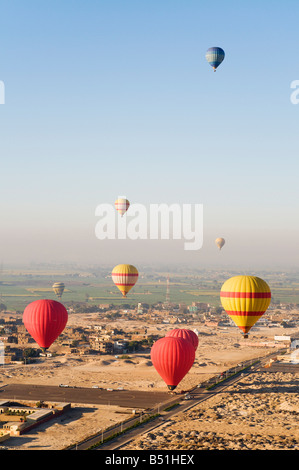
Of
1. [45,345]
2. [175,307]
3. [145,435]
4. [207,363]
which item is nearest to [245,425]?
[145,435]

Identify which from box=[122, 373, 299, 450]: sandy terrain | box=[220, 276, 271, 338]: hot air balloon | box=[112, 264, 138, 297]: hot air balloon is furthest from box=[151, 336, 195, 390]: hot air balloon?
box=[112, 264, 138, 297]: hot air balloon

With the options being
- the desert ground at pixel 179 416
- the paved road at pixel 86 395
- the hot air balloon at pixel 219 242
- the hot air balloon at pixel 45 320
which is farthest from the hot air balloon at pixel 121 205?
the hot air balloon at pixel 219 242

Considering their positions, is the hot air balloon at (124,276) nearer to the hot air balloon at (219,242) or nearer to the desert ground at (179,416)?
the desert ground at (179,416)

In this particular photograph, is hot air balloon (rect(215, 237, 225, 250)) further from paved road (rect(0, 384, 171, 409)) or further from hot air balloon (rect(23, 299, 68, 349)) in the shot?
hot air balloon (rect(23, 299, 68, 349))

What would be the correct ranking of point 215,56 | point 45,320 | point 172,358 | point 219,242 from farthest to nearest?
point 219,242, point 215,56, point 45,320, point 172,358

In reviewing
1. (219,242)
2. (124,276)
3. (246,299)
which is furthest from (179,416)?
(219,242)

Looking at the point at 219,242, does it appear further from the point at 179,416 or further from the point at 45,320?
the point at 179,416
